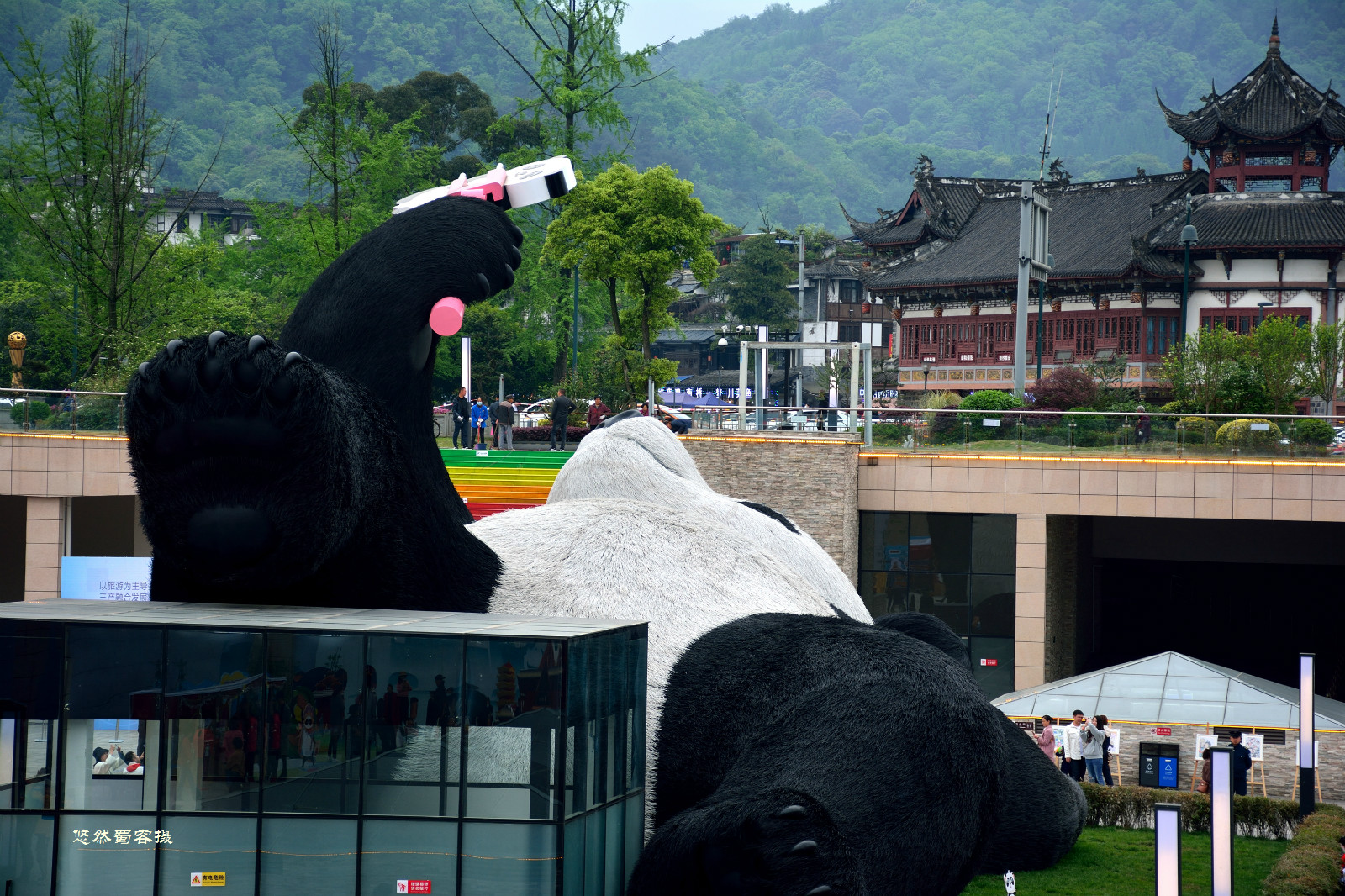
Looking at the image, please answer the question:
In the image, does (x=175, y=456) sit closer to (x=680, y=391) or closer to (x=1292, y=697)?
(x=1292, y=697)

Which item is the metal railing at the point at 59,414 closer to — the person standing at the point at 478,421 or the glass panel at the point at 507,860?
the person standing at the point at 478,421

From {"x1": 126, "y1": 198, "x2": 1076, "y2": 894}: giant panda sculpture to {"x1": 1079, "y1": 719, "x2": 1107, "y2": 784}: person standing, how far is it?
10392mm

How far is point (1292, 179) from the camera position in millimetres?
42219

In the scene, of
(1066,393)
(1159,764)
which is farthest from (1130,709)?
(1066,393)

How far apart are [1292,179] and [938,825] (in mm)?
43074

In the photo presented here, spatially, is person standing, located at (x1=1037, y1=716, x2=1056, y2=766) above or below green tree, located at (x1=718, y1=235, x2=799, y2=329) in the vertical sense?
below

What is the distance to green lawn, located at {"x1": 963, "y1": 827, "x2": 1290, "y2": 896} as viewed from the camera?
11430mm

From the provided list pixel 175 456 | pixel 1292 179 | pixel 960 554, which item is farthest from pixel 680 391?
pixel 175 456

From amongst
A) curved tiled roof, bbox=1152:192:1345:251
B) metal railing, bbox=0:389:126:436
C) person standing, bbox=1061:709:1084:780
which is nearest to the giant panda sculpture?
person standing, bbox=1061:709:1084:780

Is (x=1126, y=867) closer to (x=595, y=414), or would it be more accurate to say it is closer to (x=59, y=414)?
(x=595, y=414)

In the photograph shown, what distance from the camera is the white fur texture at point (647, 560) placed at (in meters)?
5.77

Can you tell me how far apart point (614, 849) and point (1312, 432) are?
17.1 meters

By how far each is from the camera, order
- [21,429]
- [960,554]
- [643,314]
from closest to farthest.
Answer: [21,429] → [960,554] → [643,314]

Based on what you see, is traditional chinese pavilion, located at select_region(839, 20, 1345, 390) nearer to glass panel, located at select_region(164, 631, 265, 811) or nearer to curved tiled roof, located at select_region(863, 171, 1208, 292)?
curved tiled roof, located at select_region(863, 171, 1208, 292)
